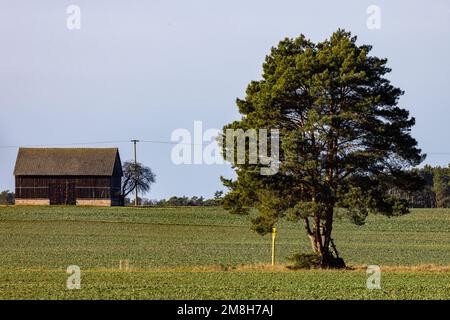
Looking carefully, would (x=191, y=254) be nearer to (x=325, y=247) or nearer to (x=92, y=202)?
(x=325, y=247)

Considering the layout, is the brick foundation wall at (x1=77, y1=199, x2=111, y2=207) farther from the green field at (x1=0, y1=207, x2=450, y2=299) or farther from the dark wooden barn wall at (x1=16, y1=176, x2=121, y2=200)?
the green field at (x1=0, y1=207, x2=450, y2=299)

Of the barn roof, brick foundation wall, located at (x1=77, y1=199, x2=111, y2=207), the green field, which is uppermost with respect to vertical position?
the barn roof

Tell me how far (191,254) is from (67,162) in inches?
2983

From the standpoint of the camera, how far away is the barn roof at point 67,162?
128375 millimetres

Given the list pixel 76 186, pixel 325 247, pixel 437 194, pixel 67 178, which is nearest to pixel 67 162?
pixel 67 178

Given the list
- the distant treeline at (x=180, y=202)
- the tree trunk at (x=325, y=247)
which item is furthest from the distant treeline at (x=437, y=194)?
the tree trunk at (x=325, y=247)

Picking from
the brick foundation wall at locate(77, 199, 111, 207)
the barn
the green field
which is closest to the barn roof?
the barn

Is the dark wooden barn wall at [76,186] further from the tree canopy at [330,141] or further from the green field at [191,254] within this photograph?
the tree canopy at [330,141]

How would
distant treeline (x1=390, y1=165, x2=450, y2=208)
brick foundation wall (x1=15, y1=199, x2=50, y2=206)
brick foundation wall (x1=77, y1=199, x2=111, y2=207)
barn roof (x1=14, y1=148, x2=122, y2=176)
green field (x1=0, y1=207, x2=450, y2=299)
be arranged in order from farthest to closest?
distant treeline (x1=390, y1=165, x2=450, y2=208) < barn roof (x1=14, y1=148, x2=122, y2=176) < brick foundation wall (x1=15, y1=199, x2=50, y2=206) < brick foundation wall (x1=77, y1=199, x2=111, y2=207) < green field (x1=0, y1=207, x2=450, y2=299)

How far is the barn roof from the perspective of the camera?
5054 inches

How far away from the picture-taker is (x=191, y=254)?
184ft
